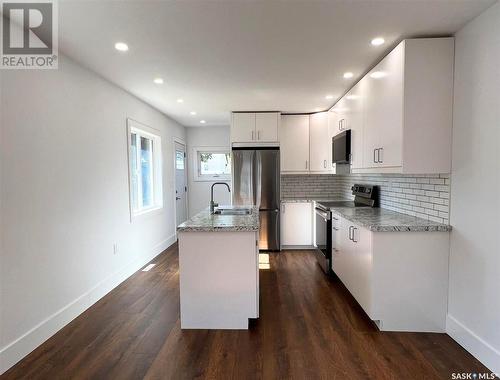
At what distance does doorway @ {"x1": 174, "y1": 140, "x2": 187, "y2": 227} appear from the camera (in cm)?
563

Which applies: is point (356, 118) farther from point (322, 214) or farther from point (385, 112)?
point (322, 214)

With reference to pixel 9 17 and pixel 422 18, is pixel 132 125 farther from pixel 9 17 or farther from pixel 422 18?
pixel 422 18

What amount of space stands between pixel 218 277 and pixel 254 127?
2.89m

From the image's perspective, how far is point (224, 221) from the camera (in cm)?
258

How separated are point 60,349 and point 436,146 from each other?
330 centimetres

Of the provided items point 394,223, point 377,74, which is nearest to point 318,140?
point 377,74

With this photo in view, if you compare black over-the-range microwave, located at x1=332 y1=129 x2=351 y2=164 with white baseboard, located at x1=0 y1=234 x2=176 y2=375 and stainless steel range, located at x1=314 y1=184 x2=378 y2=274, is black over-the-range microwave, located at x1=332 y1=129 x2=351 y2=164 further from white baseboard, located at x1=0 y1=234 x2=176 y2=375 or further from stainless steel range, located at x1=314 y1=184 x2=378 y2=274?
white baseboard, located at x1=0 y1=234 x2=176 y2=375

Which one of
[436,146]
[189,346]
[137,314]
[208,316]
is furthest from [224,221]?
[436,146]

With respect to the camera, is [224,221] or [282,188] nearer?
[224,221]

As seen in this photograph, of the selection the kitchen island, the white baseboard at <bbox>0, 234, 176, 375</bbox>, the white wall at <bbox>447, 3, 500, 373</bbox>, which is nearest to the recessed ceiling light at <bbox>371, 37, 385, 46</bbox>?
the white wall at <bbox>447, 3, 500, 373</bbox>

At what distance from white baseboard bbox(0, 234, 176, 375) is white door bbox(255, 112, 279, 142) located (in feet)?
8.97

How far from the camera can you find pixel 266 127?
A: 4.65 meters

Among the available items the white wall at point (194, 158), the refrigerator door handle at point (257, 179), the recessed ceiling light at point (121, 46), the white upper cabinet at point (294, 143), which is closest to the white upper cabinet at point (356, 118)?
the white upper cabinet at point (294, 143)

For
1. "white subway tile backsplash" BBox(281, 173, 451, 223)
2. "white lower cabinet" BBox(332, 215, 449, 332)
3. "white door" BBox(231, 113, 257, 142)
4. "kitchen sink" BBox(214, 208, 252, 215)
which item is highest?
"white door" BBox(231, 113, 257, 142)
